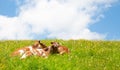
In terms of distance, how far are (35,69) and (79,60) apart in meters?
3.53

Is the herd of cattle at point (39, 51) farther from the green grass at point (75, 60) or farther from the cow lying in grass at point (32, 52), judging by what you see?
the green grass at point (75, 60)

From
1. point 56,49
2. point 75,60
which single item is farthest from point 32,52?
point 75,60

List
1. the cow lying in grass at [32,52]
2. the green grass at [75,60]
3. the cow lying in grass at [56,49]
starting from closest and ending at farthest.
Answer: the green grass at [75,60] → the cow lying in grass at [32,52] → the cow lying in grass at [56,49]

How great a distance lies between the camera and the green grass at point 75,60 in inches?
648

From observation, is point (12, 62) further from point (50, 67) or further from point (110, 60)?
point (110, 60)

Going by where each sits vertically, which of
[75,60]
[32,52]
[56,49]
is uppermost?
[56,49]

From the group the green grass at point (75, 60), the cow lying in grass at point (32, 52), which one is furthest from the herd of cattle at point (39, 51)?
the green grass at point (75, 60)

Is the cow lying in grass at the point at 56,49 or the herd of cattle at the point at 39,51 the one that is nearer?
the herd of cattle at the point at 39,51

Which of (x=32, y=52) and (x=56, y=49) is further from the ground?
(x=56, y=49)

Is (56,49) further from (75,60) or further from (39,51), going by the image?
(75,60)

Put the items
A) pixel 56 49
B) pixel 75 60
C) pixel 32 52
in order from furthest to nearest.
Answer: pixel 56 49, pixel 32 52, pixel 75 60

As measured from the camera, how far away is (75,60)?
19156 millimetres

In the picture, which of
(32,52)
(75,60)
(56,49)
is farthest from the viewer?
(56,49)

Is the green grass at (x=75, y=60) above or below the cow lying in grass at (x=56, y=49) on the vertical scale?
below
